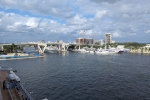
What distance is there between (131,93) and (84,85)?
10312 mm

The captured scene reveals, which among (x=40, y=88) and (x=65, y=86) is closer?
(x=40, y=88)

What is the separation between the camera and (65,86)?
34.9 meters

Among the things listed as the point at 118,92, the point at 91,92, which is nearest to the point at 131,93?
the point at 118,92

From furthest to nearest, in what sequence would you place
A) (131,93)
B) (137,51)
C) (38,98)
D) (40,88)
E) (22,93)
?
(137,51) → (40,88) → (131,93) → (38,98) → (22,93)

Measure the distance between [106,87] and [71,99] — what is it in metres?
10.2

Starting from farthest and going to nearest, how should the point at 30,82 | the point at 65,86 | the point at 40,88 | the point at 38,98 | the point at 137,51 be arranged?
1. the point at 137,51
2. the point at 30,82
3. the point at 65,86
4. the point at 40,88
5. the point at 38,98

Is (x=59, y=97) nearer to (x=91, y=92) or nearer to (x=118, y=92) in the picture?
(x=91, y=92)

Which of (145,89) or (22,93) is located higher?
(22,93)

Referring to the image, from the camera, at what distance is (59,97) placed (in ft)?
91.6

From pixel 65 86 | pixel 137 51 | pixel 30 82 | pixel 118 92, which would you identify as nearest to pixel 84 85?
pixel 65 86

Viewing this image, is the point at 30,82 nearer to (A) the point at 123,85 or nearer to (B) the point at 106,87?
(B) the point at 106,87

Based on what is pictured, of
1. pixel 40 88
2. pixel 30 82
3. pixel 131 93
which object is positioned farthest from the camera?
pixel 30 82

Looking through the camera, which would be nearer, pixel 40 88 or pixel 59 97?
pixel 59 97

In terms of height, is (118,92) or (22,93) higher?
(22,93)
